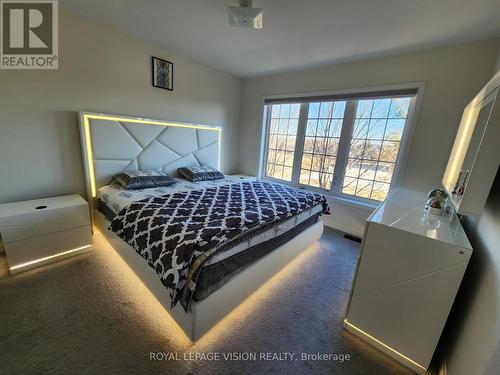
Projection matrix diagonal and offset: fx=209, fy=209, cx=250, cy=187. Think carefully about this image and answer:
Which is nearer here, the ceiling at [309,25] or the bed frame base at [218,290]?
the bed frame base at [218,290]

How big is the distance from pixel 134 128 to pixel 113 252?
1492 millimetres

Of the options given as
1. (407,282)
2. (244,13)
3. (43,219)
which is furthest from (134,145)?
(407,282)

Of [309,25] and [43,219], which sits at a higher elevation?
[309,25]

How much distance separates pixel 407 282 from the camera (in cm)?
125

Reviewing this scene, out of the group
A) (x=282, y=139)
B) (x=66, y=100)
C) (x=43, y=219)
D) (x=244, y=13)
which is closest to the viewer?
(x=244, y=13)


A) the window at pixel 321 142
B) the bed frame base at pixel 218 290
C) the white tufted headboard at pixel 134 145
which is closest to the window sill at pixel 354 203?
the window at pixel 321 142

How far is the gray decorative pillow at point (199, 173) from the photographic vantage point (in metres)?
3.06

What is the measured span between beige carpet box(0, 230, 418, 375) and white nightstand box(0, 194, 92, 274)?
0.13 m

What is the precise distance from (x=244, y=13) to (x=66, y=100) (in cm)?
200

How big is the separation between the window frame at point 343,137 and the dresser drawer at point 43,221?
277 centimetres

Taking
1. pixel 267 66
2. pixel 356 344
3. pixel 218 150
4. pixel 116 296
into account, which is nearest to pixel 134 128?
pixel 218 150

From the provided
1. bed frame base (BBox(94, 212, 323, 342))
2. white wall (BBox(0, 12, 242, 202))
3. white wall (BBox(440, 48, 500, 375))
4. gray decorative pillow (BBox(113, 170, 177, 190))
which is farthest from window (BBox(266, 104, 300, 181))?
white wall (BBox(440, 48, 500, 375))

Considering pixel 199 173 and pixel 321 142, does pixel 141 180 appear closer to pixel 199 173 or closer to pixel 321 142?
pixel 199 173

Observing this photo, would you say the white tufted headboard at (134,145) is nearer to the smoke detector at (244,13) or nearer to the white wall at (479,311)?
the smoke detector at (244,13)
